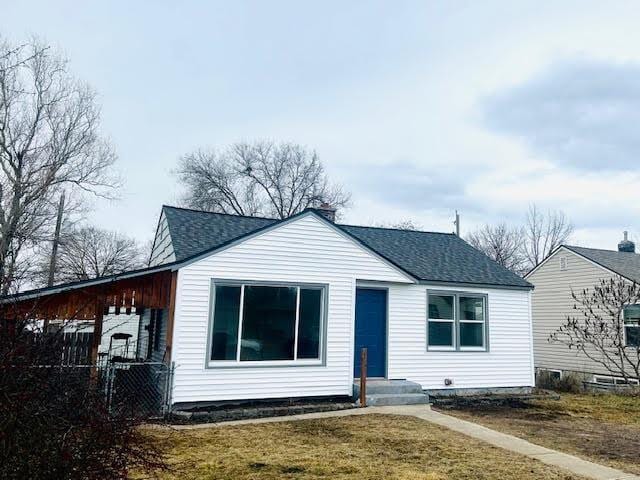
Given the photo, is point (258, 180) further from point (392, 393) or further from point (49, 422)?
point (49, 422)

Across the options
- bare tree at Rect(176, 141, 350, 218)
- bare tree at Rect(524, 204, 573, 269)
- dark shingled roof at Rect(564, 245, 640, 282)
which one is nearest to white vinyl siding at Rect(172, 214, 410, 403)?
dark shingled roof at Rect(564, 245, 640, 282)

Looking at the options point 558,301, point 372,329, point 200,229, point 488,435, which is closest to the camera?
point 488,435

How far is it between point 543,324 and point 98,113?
74.9 ft

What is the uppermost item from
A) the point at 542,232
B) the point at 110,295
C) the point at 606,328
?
the point at 542,232

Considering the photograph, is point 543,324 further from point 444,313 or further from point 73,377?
point 73,377

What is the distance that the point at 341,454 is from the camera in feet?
21.5

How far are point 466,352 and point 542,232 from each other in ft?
103

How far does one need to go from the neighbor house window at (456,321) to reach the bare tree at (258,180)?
75.4 feet

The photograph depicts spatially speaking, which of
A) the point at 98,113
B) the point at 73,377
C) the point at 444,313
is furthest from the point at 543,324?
the point at 98,113

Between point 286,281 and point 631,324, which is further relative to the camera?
point 631,324

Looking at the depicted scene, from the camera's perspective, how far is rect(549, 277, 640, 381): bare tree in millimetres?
17078

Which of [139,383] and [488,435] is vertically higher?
[139,383]

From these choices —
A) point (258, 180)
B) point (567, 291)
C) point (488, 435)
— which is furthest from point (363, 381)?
point (258, 180)

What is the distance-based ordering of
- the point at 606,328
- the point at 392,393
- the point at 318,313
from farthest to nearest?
the point at 606,328 → the point at 392,393 → the point at 318,313
